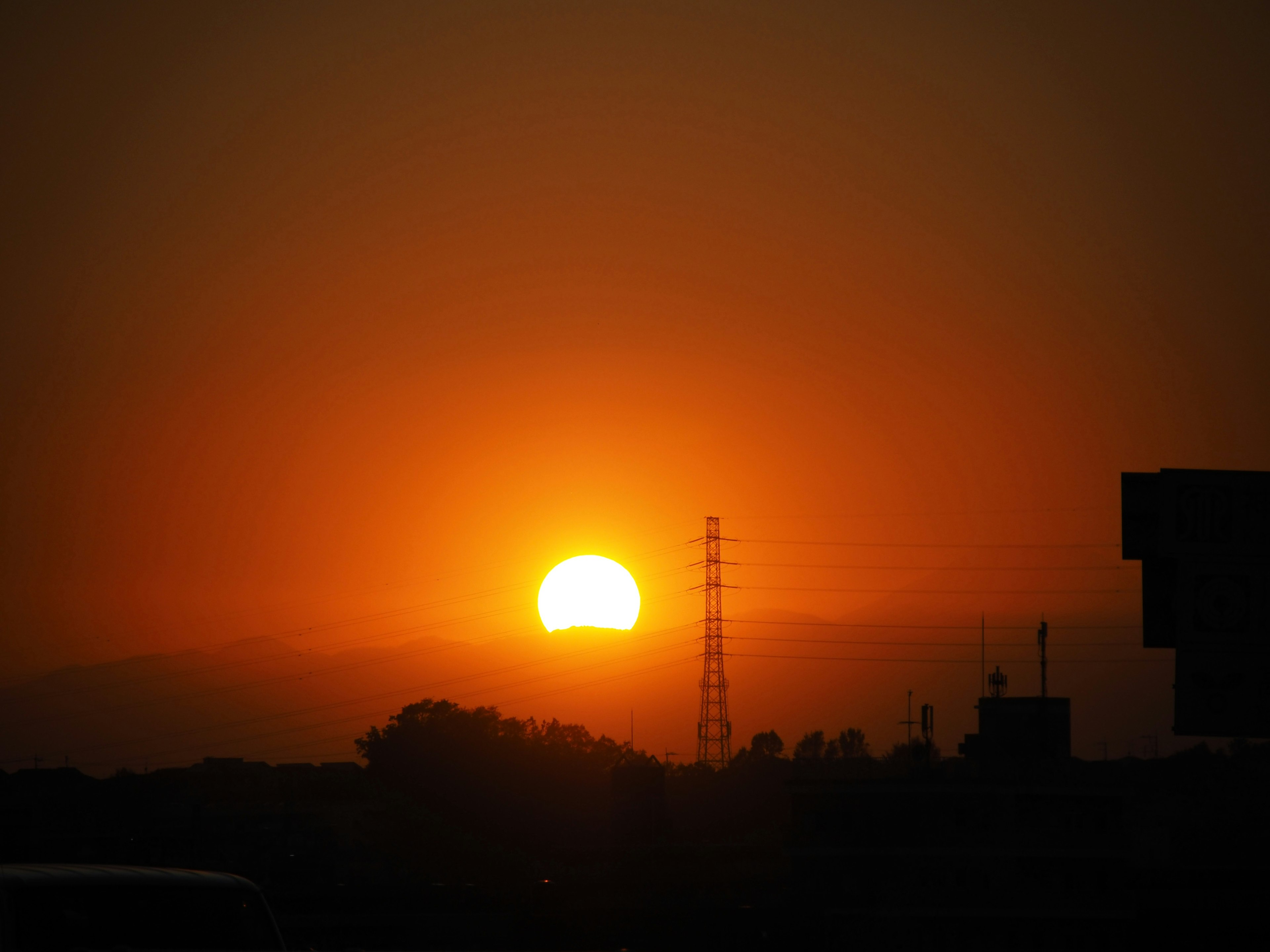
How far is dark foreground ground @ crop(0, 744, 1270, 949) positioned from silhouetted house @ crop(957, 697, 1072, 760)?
257 cm

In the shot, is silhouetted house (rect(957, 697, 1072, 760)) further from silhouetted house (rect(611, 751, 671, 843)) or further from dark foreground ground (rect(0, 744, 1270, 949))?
silhouetted house (rect(611, 751, 671, 843))

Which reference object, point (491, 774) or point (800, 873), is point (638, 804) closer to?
point (800, 873)

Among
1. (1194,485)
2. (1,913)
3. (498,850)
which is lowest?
(498,850)

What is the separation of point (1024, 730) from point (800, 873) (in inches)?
761

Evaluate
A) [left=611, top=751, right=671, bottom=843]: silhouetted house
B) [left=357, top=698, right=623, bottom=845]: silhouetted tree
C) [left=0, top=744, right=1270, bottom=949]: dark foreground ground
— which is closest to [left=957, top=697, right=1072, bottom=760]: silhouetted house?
[left=0, top=744, right=1270, bottom=949]: dark foreground ground

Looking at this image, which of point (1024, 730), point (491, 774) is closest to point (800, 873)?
point (1024, 730)

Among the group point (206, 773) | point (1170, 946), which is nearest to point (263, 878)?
point (1170, 946)

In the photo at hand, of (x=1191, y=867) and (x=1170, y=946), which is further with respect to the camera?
(x=1191, y=867)

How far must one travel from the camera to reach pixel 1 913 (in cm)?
815

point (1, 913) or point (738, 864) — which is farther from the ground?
point (1, 913)

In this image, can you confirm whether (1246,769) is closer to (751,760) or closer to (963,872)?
(751,760)

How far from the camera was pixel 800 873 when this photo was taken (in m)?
69.5

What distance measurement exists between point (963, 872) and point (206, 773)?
92086mm

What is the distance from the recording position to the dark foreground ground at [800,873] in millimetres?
58094
